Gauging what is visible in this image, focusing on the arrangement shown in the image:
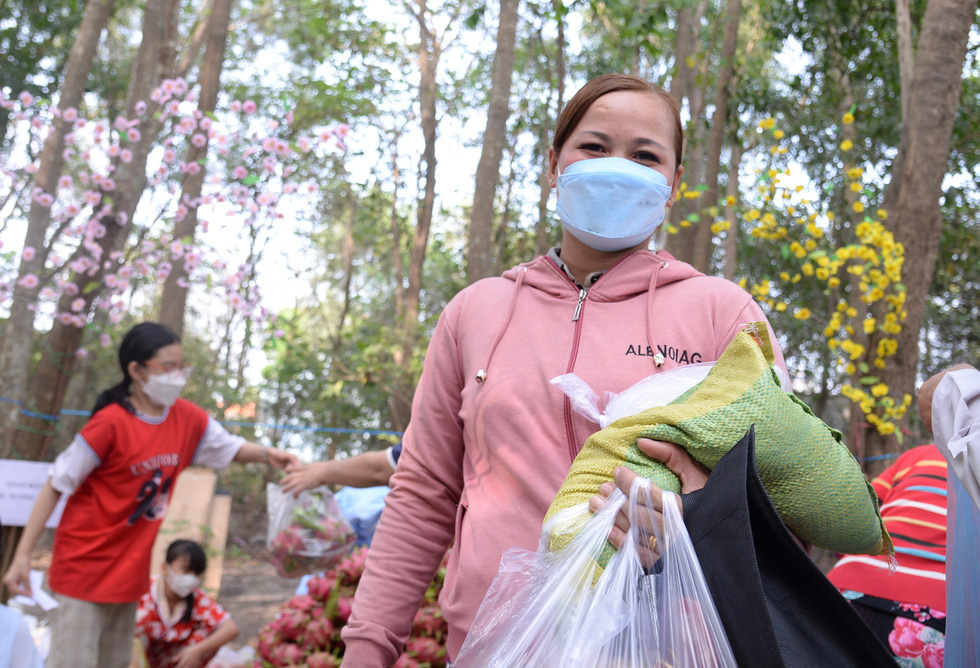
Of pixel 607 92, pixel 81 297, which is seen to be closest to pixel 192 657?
pixel 81 297

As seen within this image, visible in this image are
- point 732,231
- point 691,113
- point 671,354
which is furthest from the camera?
point 732,231

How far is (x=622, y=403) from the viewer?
3.68 ft

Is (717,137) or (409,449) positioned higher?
(717,137)

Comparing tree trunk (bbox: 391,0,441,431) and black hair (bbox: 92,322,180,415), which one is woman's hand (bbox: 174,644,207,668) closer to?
black hair (bbox: 92,322,180,415)

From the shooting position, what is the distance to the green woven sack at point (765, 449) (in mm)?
940

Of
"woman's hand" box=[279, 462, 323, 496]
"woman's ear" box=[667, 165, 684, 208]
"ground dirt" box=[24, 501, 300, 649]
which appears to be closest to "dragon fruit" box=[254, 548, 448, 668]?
"woman's hand" box=[279, 462, 323, 496]

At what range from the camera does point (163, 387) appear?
137 inches

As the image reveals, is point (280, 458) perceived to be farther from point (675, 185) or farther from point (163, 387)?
point (675, 185)

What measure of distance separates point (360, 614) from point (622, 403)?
680 millimetres

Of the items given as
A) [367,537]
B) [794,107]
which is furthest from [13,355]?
[794,107]

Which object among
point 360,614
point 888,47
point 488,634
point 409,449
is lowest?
point 360,614

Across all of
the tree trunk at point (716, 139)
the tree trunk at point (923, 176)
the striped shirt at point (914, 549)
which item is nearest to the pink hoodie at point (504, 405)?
the striped shirt at point (914, 549)

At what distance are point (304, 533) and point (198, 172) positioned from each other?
10.9ft

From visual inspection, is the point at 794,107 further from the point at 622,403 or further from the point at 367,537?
the point at 622,403
